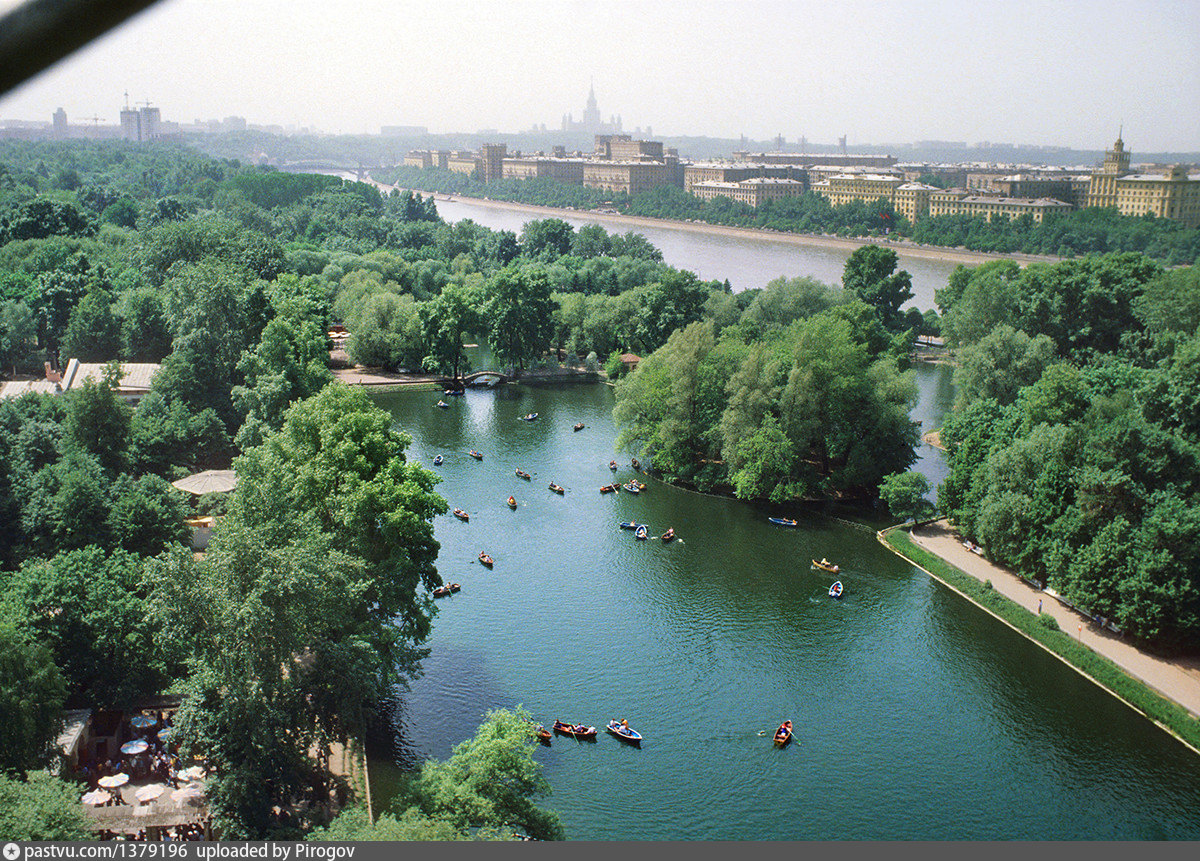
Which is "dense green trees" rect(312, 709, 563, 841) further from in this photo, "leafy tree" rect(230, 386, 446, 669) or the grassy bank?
the grassy bank

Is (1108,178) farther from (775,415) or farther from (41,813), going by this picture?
(41,813)

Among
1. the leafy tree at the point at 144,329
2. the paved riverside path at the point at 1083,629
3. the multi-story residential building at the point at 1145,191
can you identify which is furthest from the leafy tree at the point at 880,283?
the leafy tree at the point at 144,329

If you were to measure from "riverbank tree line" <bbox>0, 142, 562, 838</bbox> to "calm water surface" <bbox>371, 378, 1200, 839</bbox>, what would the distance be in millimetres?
906

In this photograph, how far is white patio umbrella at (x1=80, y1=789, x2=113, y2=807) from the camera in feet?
21.0

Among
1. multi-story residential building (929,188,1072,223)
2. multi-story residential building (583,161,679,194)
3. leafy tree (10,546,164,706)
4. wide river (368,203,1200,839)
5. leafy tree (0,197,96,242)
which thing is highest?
multi-story residential building (583,161,679,194)

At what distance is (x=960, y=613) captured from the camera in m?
10.9

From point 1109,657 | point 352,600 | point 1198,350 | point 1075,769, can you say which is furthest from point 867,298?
point 352,600

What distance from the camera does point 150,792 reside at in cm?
666

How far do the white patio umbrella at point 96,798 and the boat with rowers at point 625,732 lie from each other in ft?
12.5

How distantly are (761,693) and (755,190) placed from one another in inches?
1830

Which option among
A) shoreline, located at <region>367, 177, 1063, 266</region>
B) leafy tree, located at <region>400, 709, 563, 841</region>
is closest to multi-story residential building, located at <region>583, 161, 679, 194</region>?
shoreline, located at <region>367, 177, 1063, 266</region>

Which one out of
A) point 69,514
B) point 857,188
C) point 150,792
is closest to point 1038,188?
point 857,188

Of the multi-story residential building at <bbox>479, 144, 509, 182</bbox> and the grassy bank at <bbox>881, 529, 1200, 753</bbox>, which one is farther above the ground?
the multi-story residential building at <bbox>479, 144, 509, 182</bbox>

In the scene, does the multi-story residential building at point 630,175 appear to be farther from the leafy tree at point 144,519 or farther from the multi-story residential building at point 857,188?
the leafy tree at point 144,519
